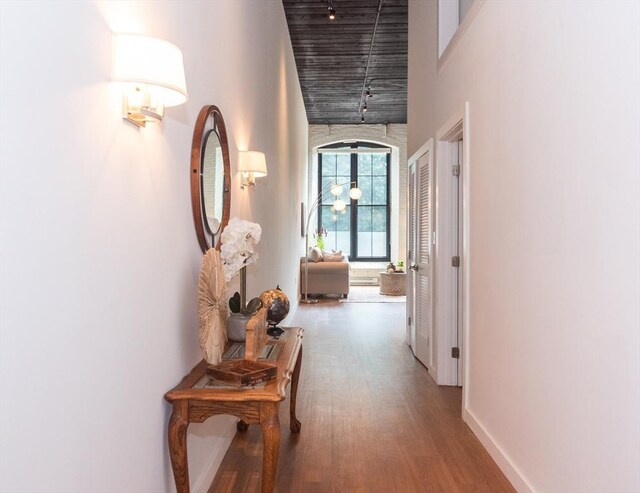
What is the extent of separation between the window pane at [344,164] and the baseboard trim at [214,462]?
971 centimetres

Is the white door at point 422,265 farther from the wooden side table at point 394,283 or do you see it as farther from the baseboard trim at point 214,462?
the wooden side table at point 394,283

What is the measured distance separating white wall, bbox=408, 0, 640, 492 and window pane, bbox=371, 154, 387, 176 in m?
9.11

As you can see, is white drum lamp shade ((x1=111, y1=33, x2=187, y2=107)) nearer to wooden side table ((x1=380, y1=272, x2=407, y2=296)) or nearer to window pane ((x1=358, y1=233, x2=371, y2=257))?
wooden side table ((x1=380, y1=272, x2=407, y2=296))

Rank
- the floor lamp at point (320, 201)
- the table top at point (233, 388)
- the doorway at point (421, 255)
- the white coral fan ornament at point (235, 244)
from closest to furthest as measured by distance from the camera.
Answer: the table top at point (233, 388), the white coral fan ornament at point (235, 244), the doorway at point (421, 255), the floor lamp at point (320, 201)

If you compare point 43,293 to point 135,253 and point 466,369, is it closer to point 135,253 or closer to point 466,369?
point 135,253

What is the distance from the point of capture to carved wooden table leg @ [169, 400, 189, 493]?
5.79 feet

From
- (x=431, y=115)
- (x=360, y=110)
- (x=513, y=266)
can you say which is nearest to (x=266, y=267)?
(x=431, y=115)

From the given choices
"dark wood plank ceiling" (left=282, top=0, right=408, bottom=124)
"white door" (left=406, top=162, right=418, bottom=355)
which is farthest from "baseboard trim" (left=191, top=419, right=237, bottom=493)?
"dark wood plank ceiling" (left=282, top=0, right=408, bottom=124)

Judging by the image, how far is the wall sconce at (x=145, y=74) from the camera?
1379 mm

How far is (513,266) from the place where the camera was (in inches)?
94.5

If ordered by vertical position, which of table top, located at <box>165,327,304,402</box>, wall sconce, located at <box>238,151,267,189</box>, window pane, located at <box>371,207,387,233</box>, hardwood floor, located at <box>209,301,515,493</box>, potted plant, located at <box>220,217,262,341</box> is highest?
wall sconce, located at <box>238,151,267,189</box>

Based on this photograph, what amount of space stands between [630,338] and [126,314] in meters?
1.50

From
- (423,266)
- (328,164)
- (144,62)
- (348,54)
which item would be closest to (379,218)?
(328,164)

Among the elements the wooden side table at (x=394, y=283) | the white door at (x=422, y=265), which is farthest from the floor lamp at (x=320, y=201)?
the white door at (x=422, y=265)
